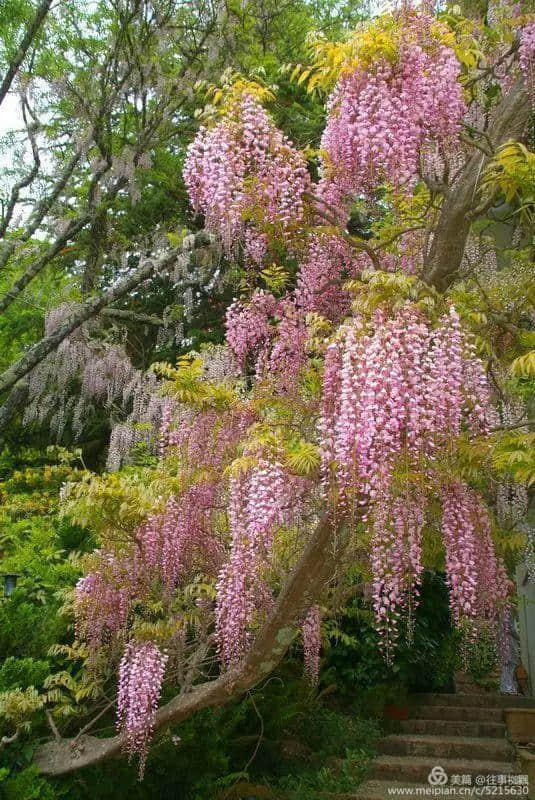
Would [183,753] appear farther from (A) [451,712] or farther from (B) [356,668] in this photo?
(A) [451,712]

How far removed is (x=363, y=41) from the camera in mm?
3346

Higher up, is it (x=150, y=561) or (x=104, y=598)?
(x=150, y=561)

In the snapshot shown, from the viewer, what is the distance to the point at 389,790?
6.27 meters

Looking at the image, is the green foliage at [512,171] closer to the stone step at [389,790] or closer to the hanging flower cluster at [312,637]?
the hanging flower cluster at [312,637]

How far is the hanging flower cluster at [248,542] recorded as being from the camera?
3.67 m

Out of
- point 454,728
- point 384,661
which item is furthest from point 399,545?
point 454,728

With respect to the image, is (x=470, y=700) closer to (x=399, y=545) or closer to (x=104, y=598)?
(x=104, y=598)

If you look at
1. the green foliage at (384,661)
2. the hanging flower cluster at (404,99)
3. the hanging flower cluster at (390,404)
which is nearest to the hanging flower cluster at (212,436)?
the hanging flower cluster at (390,404)

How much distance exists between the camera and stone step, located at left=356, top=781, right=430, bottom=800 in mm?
6129

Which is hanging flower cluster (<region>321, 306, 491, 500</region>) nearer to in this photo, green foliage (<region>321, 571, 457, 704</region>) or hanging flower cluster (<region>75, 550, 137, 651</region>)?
hanging flower cluster (<region>75, 550, 137, 651</region>)

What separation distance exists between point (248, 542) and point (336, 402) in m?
1.01

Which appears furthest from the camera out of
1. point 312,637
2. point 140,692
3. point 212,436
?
point 312,637

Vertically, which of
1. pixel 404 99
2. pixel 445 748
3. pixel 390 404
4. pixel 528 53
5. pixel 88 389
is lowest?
pixel 445 748

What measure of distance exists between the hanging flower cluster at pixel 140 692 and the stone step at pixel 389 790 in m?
2.76
